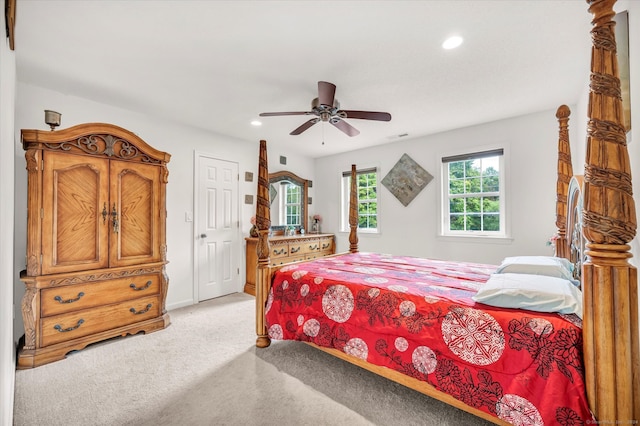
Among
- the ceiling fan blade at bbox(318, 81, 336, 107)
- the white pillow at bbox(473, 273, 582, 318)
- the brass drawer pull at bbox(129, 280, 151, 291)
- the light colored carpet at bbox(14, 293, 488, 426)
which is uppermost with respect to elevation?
the ceiling fan blade at bbox(318, 81, 336, 107)

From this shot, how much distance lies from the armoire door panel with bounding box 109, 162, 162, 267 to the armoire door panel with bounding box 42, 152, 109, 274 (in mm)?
80

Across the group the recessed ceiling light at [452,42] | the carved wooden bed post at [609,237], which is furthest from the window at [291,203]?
the carved wooden bed post at [609,237]

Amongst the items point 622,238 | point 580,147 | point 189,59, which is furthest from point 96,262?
point 580,147

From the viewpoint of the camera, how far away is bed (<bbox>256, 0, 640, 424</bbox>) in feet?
3.31

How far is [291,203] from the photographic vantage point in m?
5.26

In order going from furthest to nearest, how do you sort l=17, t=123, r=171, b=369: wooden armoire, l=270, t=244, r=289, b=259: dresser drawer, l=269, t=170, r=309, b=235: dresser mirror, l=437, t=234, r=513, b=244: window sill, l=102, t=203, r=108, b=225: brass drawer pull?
l=269, t=170, r=309, b=235: dresser mirror, l=270, t=244, r=289, b=259: dresser drawer, l=437, t=234, r=513, b=244: window sill, l=102, t=203, r=108, b=225: brass drawer pull, l=17, t=123, r=171, b=369: wooden armoire

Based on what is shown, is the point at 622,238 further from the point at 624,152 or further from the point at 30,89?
the point at 30,89

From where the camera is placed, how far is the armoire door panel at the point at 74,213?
7.49 feet

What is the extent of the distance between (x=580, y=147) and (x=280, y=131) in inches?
142

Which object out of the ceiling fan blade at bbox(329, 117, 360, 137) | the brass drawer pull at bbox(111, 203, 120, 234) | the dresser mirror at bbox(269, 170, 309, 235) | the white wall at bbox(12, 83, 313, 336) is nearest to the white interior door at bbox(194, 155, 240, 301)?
the white wall at bbox(12, 83, 313, 336)

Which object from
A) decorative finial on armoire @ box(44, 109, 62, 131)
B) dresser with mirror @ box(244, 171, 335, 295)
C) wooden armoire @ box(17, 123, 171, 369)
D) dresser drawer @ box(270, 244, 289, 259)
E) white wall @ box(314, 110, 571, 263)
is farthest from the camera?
dresser with mirror @ box(244, 171, 335, 295)

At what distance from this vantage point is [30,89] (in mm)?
2611

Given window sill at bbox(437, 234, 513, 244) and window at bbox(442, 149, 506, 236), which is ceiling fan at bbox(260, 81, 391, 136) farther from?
window sill at bbox(437, 234, 513, 244)

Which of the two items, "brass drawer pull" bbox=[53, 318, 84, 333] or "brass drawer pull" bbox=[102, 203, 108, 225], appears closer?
"brass drawer pull" bbox=[53, 318, 84, 333]
